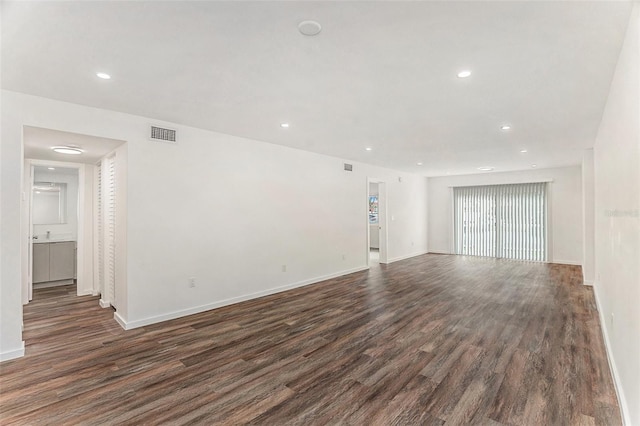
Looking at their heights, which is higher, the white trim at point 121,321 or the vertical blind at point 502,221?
the vertical blind at point 502,221

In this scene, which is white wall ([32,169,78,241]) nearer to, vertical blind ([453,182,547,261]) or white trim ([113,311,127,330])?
white trim ([113,311,127,330])

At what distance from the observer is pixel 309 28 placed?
1.90 meters

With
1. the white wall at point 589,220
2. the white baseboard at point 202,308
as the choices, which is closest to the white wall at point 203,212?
the white baseboard at point 202,308

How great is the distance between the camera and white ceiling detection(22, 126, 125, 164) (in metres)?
3.29

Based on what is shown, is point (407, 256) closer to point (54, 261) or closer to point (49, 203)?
point (54, 261)

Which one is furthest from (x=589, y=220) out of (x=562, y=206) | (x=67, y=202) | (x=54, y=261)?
(x=67, y=202)

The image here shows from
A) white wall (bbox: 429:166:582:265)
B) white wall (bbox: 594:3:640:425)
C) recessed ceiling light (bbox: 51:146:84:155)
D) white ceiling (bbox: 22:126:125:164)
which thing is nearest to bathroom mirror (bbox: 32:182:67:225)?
white ceiling (bbox: 22:126:125:164)

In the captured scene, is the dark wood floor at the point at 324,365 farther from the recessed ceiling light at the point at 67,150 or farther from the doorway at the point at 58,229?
the recessed ceiling light at the point at 67,150

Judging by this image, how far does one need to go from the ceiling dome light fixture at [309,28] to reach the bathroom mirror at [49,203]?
6.75 metres

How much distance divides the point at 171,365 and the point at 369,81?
323 cm

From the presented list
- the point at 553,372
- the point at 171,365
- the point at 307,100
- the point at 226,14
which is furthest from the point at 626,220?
the point at 171,365

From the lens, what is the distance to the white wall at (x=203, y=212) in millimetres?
3072

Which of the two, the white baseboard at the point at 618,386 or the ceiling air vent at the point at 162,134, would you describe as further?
the ceiling air vent at the point at 162,134

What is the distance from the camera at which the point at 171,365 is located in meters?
2.71
